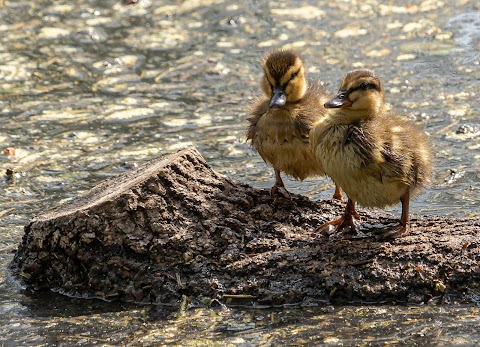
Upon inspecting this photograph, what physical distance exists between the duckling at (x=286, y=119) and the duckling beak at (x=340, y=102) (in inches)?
21.8

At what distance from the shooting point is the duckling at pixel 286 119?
18.6ft

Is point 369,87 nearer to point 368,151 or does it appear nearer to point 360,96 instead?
point 360,96

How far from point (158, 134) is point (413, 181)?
3.73 meters

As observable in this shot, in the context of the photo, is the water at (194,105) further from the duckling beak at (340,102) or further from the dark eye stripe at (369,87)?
the dark eye stripe at (369,87)

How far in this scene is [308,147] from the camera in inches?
223

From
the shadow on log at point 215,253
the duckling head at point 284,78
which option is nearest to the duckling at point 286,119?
the duckling head at point 284,78

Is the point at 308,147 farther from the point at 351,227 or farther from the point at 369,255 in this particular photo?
the point at 369,255

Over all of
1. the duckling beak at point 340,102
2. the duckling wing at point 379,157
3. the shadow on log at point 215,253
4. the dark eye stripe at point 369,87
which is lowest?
the shadow on log at point 215,253

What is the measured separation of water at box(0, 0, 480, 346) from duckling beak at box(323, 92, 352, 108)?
3.87ft

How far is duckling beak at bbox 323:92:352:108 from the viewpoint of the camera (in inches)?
200

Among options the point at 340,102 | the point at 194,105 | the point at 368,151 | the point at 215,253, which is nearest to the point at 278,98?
the point at 340,102

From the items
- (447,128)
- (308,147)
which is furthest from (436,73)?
(308,147)

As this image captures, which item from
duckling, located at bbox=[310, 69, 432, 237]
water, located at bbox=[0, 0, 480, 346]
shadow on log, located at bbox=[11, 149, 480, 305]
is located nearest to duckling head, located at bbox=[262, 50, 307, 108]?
duckling, located at bbox=[310, 69, 432, 237]

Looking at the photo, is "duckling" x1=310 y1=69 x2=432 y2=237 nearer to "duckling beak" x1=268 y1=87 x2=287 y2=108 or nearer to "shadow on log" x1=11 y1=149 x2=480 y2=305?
"shadow on log" x1=11 y1=149 x2=480 y2=305
